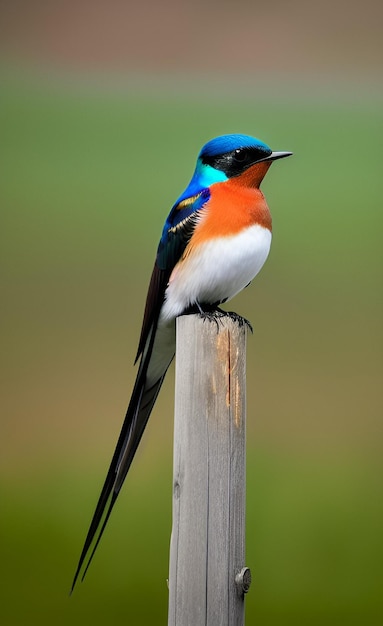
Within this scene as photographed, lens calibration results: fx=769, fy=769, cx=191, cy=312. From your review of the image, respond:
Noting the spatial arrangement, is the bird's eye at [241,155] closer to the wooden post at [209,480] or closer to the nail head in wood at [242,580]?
the wooden post at [209,480]

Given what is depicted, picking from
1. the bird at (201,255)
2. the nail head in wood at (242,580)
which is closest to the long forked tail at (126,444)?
the bird at (201,255)

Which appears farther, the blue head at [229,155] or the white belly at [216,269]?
the blue head at [229,155]

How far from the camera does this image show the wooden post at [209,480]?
6.51 feet

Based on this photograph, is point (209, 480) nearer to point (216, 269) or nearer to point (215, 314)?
point (215, 314)

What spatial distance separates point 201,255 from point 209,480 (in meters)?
0.77

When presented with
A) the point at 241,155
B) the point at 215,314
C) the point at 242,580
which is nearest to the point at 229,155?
the point at 241,155

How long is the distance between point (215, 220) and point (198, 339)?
516 mm

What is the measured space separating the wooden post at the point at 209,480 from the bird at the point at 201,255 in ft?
1.12

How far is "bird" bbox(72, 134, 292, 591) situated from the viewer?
2457mm

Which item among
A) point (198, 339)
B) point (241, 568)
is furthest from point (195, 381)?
point (241, 568)

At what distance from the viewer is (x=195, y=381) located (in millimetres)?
2076

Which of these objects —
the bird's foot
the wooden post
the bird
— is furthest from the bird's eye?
the wooden post

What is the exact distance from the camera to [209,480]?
2025 millimetres

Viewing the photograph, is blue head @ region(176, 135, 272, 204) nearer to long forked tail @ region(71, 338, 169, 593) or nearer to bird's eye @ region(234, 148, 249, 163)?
bird's eye @ region(234, 148, 249, 163)
